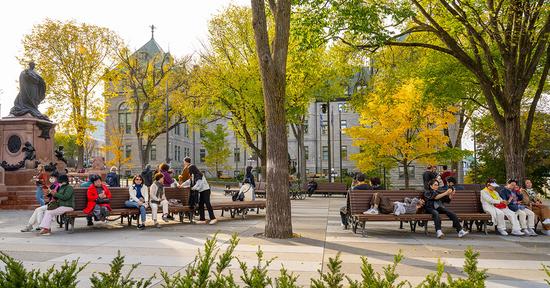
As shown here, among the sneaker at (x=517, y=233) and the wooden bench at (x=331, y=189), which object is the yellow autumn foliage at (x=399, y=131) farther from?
the sneaker at (x=517, y=233)

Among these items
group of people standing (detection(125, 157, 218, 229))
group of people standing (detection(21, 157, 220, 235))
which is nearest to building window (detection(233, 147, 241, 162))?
group of people standing (detection(21, 157, 220, 235))

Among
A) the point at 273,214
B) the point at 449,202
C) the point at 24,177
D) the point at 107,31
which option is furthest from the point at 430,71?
the point at 107,31

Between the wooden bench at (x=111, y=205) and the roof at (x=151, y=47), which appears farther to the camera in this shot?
the roof at (x=151, y=47)

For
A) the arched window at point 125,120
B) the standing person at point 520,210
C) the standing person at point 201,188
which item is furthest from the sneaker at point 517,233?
the arched window at point 125,120

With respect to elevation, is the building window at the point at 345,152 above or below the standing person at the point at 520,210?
above

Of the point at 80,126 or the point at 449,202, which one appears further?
the point at 80,126

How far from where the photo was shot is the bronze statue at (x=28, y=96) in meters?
22.1

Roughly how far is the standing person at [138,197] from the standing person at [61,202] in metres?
1.51

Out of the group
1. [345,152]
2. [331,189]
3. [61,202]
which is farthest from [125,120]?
[61,202]

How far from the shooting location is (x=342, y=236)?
37.2 feet

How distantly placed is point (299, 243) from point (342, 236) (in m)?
1.70

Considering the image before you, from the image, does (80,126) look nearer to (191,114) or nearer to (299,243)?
(191,114)

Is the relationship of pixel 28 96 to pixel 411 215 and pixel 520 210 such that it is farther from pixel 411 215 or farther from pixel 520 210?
pixel 520 210

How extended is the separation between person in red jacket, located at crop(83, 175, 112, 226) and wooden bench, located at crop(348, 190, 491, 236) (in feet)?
20.7
